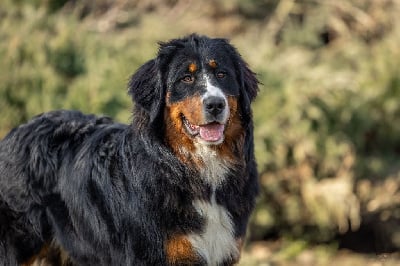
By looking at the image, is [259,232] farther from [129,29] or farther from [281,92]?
[129,29]

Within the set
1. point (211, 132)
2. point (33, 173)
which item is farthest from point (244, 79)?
point (33, 173)

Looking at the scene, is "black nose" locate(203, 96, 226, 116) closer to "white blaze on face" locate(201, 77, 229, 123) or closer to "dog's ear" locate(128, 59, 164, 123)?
"white blaze on face" locate(201, 77, 229, 123)

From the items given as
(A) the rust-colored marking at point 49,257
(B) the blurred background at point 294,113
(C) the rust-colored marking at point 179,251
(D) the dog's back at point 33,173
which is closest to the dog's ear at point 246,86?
(C) the rust-colored marking at point 179,251

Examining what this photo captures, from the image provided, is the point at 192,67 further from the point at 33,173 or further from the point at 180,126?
the point at 33,173

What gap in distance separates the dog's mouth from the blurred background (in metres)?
4.15

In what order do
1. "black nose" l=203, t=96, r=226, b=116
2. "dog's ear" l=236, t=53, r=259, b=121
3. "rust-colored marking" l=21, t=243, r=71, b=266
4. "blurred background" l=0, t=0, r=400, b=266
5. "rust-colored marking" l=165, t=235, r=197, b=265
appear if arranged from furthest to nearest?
"blurred background" l=0, t=0, r=400, b=266
"rust-colored marking" l=21, t=243, r=71, b=266
"dog's ear" l=236, t=53, r=259, b=121
"rust-colored marking" l=165, t=235, r=197, b=265
"black nose" l=203, t=96, r=226, b=116

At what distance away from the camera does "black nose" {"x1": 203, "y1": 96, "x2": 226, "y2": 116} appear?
15.7 feet

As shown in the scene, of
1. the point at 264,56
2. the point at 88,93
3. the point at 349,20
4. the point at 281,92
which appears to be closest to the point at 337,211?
the point at 281,92

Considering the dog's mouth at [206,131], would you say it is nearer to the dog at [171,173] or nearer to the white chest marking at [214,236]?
the dog at [171,173]

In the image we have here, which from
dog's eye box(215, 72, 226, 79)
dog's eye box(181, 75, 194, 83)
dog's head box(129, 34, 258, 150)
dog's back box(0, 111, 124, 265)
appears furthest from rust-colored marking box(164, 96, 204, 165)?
dog's back box(0, 111, 124, 265)

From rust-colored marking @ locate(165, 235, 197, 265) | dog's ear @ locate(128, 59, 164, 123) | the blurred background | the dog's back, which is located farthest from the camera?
the blurred background

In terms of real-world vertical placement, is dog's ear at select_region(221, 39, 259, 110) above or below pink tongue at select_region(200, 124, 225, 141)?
above

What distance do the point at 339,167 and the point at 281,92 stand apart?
129 centimetres

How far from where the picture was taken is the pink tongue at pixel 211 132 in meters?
4.89
